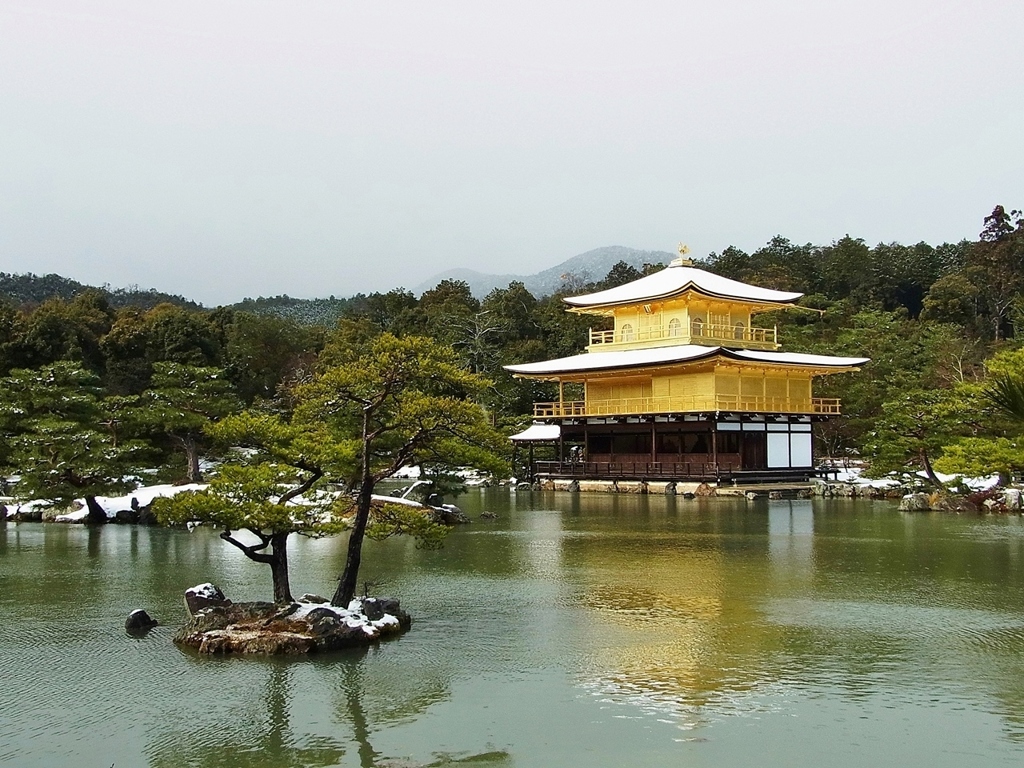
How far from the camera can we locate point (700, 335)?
3353 cm

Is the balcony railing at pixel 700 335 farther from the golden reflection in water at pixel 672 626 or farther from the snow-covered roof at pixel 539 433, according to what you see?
the golden reflection in water at pixel 672 626

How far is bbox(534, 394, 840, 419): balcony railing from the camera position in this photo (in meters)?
30.1

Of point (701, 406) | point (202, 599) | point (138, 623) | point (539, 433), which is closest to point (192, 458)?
point (539, 433)

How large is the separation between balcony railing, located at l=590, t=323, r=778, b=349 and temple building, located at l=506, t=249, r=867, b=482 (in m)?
0.05

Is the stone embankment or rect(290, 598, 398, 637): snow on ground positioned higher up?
rect(290, 598, 398, 637): snow on ground

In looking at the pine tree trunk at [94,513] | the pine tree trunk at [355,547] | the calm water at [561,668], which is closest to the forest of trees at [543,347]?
the pine tree trunk at [94,513]

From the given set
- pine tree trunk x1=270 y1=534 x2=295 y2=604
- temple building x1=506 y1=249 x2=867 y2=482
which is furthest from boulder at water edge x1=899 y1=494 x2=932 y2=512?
pine tree trunk x1=270 y1=534 x2=295 y2=604

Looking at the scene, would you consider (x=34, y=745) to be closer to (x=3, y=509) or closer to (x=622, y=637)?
(x=622, y=637)

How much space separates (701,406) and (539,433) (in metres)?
7.34

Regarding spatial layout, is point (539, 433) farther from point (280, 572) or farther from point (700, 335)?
point (280, 572)

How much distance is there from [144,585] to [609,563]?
21.6 ft

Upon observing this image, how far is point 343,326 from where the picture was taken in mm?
53031

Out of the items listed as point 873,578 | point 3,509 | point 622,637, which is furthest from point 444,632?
point 3,509

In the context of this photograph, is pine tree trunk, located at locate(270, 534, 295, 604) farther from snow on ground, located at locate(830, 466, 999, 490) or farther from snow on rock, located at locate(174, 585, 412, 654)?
snow on ground, located at locate(830, 466, 999, 490)
